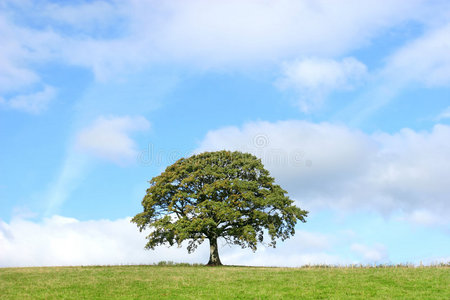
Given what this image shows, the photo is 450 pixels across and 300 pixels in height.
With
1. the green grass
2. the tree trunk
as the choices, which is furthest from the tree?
the green grass

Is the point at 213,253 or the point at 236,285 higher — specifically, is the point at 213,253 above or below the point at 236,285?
above

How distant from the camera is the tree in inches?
1972

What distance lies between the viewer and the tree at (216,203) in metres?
50.1

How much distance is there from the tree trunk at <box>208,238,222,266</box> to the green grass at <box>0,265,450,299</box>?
1371 cm

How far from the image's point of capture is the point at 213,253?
52.4 meters

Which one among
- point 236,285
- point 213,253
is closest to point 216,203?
point 213,253

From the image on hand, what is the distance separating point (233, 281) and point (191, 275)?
5.92m

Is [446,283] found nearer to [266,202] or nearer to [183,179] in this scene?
[266,202]

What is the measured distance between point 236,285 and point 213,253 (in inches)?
849

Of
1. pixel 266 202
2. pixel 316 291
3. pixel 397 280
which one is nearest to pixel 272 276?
pixel 316 291

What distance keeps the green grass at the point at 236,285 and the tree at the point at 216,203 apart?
40.2 ft

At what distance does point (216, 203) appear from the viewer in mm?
49875

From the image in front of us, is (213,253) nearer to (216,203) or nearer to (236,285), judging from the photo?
(216,203)

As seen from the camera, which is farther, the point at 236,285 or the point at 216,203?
the point at 216,203
